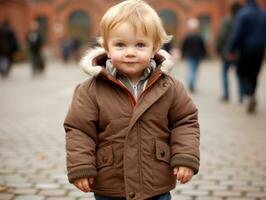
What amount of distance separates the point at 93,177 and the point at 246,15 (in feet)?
22.4

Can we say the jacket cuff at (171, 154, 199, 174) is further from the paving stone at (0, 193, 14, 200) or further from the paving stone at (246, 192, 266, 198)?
the paving stone at (0, 193, 14, 200)

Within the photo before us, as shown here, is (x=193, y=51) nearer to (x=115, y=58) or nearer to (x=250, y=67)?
(x=250, y=67)

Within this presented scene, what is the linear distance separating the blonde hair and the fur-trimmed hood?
13cm

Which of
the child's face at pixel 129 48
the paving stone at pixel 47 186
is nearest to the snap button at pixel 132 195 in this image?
the child's face at pixel 129 48

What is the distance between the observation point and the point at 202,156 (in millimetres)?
5758

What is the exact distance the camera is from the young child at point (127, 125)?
262 centimetres

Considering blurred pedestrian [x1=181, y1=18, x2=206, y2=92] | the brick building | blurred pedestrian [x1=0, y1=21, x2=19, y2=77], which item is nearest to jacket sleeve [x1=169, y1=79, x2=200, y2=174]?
blurred pedestrian [x1=181, y1=18, x2=206, y2=92]

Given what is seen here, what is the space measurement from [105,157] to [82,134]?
0.53 feet

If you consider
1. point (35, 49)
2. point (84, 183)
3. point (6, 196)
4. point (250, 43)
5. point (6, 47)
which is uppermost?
point (35, 49)

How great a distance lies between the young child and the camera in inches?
103

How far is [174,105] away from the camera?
2773 mm

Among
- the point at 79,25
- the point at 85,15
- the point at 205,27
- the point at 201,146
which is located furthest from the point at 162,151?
the point at 85,15

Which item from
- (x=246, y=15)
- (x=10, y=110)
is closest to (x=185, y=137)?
(x=246, y=15)

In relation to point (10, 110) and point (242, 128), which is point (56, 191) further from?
point (10, 110)
